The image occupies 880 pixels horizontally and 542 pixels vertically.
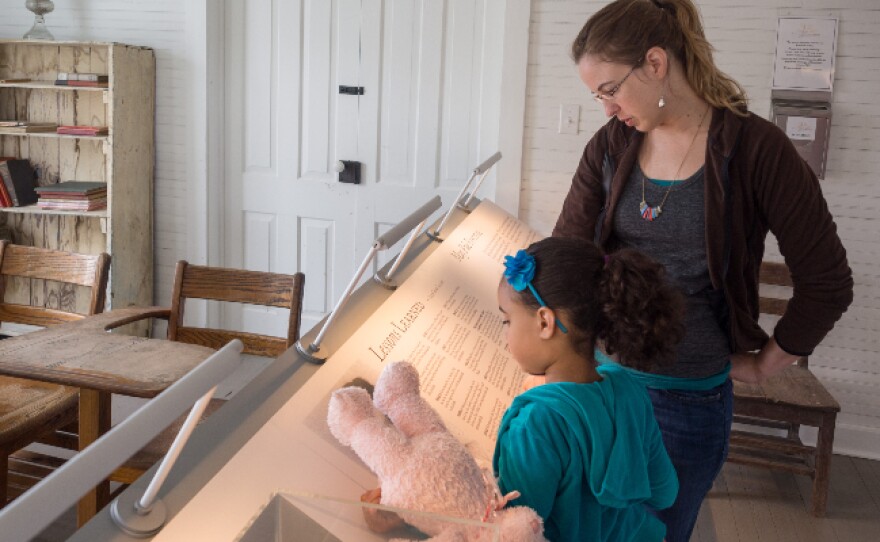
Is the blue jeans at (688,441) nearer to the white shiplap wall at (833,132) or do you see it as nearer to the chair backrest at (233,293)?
the chair backrest at (233,293)

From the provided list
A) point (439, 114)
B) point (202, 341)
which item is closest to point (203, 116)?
point (439, 114)

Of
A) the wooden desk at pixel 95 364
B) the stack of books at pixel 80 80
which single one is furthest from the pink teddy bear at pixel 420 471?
the stack of books at pixel 80 80

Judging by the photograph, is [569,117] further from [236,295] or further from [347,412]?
[347,412]

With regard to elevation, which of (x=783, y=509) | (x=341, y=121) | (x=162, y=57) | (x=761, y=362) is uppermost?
(x=162, y=57)

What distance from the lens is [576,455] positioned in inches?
43.8

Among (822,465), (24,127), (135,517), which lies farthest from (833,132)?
(24,127)

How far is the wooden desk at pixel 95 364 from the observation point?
2.24m

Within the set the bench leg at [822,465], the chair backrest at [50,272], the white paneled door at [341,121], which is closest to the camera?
the chair backrest at [50,272]

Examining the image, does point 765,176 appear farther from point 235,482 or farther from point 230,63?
point 230,63

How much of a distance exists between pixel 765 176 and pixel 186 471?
1070mm

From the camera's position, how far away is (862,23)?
3588 millimetres

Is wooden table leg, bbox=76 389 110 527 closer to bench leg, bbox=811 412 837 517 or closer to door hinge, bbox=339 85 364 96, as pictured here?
door hinge, bbox=339 85 364 96

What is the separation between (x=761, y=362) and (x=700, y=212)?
0.32 metres

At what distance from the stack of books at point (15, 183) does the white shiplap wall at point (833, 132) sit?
103 inches
